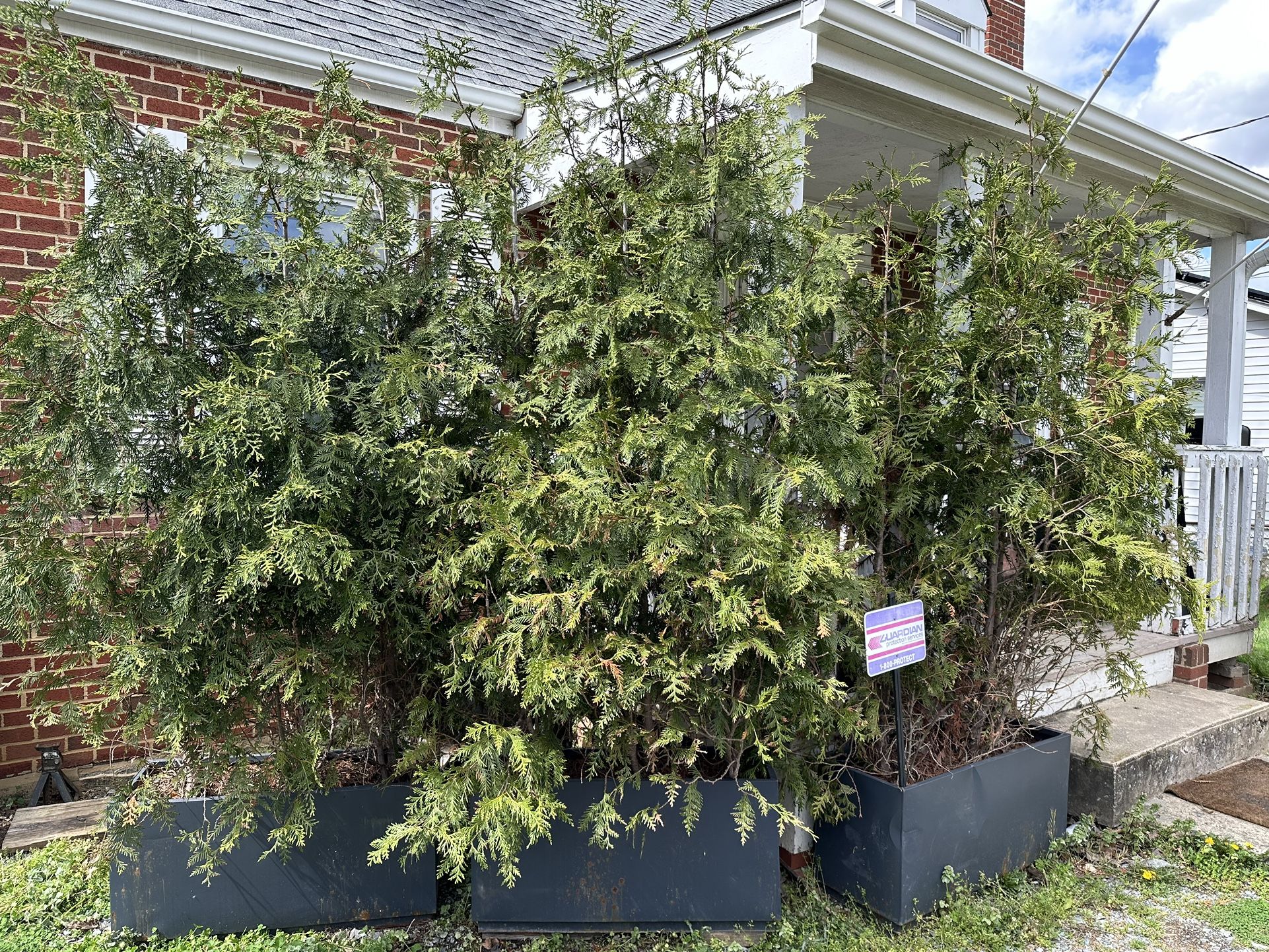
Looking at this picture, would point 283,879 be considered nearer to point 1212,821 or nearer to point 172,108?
point 172,108

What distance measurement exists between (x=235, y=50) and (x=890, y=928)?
4.72 meters

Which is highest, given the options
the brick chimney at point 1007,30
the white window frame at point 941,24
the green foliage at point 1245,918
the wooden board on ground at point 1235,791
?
the brick chimney at point 1007,30

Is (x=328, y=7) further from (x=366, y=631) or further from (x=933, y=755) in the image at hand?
(x=933, y=755)

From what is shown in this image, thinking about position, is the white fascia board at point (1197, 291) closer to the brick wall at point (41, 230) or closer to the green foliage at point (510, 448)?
the green foliage at point (510, 448)

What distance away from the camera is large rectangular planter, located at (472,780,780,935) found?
282 cm

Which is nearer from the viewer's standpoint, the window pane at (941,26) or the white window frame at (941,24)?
the white window frame at (941,24)

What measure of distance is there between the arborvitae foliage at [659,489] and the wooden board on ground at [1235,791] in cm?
240

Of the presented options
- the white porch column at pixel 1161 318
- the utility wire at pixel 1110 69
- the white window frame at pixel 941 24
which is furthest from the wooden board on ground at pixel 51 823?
the white window frame at pixel 941 24

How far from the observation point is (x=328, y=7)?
466 centimetres

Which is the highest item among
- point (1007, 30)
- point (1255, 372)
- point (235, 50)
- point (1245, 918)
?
point (1007, 30)

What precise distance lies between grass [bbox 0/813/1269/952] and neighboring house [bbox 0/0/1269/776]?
1.05 meters

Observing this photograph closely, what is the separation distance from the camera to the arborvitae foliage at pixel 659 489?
258cm

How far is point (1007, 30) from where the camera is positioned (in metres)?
9.09

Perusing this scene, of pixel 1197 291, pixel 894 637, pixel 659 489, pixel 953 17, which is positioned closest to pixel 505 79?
pixel 659 489
